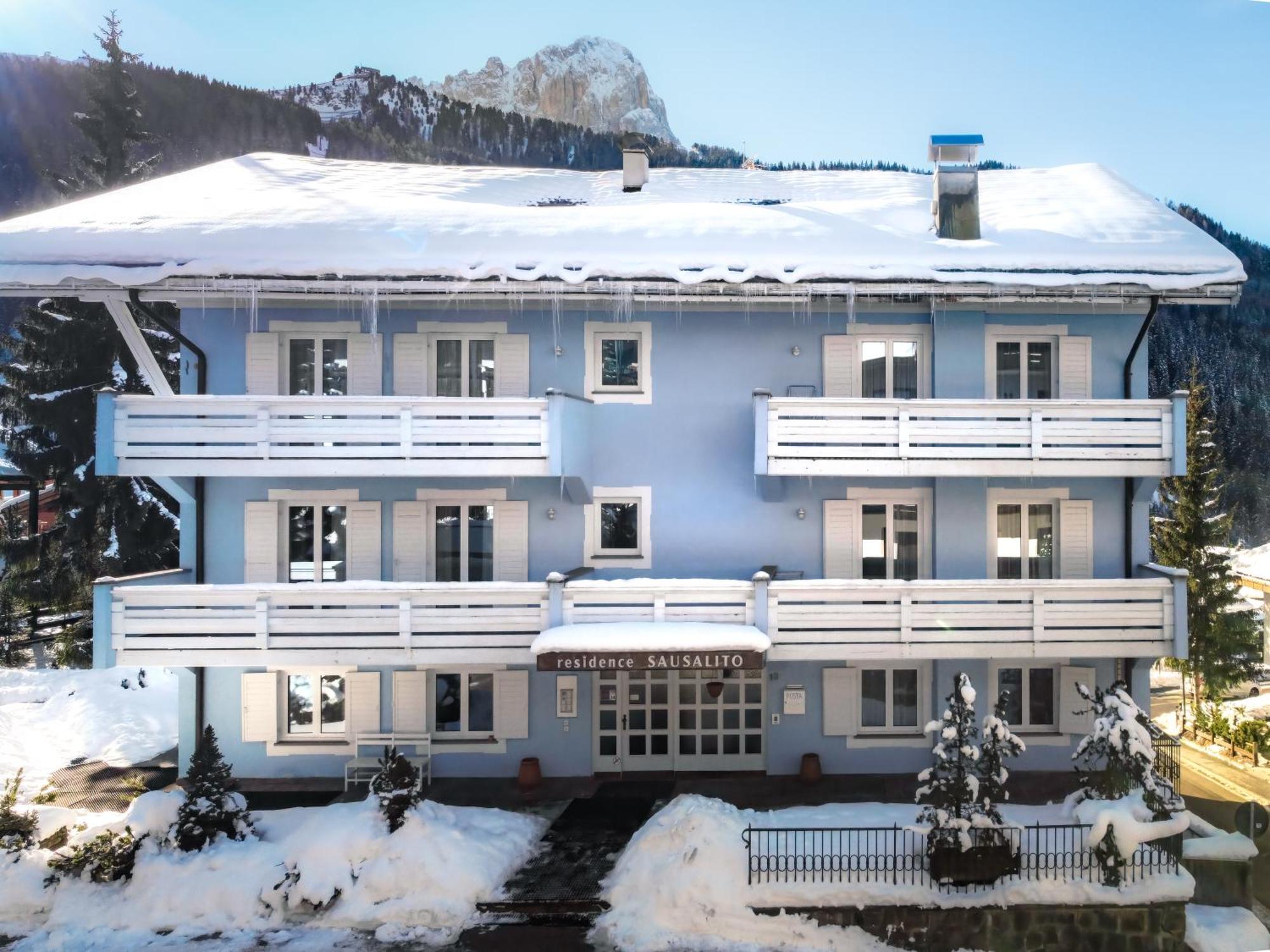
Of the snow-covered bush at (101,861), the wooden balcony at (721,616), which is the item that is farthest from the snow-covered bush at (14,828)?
the wooden balcony at (721,616)

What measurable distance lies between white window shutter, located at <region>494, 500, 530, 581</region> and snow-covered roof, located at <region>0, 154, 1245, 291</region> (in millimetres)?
4066

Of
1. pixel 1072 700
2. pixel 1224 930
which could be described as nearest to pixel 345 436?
pixel 1072 700

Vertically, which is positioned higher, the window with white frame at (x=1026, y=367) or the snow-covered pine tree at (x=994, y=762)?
the window with white frame at (x=1026, y=367)

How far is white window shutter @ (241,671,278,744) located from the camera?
13352 mm

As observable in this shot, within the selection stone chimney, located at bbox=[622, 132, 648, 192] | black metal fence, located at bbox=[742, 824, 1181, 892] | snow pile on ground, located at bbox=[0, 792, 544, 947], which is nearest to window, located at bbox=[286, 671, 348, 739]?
snow pile on ground, located at bbox=[0, 792, 544, 947]

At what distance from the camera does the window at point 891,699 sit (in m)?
13.5

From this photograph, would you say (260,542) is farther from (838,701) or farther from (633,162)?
(633,162)

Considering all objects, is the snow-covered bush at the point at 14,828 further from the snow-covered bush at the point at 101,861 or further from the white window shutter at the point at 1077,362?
the white window shutter at the point at 1077,362

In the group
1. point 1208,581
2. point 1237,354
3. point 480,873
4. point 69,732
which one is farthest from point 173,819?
point 1237,354

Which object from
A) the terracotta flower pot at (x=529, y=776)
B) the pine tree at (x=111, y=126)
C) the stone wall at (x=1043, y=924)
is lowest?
the stone wall at (x=1043, y=924)

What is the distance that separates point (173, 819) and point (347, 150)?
28453 mm

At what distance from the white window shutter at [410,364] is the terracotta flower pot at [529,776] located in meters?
6.70

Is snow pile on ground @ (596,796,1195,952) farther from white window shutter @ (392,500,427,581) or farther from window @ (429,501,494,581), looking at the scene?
white window shutter @ (392,500,427,581)

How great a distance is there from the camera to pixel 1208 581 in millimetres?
23766
